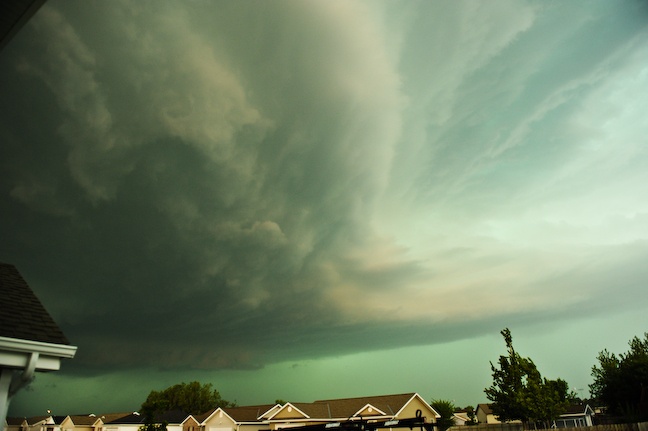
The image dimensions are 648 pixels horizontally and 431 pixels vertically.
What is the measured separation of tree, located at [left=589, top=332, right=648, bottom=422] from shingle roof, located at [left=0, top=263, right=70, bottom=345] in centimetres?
4330

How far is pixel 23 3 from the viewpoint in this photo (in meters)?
5.79

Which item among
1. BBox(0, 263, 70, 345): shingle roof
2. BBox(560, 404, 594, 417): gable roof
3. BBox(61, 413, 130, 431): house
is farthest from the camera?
BBox(61, 413, 130, 431): house

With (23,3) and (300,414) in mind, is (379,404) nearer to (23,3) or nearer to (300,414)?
(300,414)

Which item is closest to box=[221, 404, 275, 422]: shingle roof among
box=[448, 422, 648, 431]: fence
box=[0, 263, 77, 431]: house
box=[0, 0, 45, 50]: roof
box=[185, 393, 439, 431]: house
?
box=[185, 393, 439, 431]: house

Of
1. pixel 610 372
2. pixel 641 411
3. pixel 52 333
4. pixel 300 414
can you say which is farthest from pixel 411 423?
pixel 300 414

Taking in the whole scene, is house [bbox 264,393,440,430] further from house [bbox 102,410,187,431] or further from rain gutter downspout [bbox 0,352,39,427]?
rain gutter downspout [bbox 0,352,39,427]

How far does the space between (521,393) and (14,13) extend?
126ft

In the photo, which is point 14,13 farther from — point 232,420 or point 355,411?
point 232,420

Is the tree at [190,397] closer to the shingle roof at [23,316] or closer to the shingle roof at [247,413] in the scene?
the shingle roof at [247,413]

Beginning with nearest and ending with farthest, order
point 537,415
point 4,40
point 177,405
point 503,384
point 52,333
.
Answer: point 4,40 < point 52,333 < point 537,415 < point 503,384 < point 177,405

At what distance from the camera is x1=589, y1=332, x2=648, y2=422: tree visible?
37.1 meters

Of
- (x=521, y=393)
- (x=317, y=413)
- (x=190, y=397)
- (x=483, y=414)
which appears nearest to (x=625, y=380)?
(x=521, y=393)

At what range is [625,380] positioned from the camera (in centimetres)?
3862

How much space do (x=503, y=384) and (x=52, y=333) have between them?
36.5 metres
